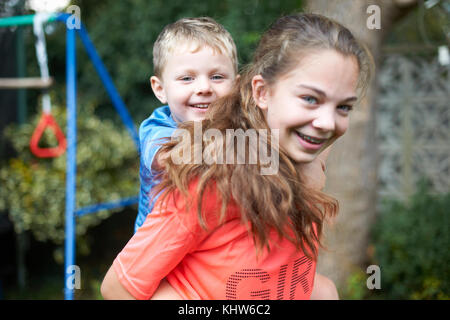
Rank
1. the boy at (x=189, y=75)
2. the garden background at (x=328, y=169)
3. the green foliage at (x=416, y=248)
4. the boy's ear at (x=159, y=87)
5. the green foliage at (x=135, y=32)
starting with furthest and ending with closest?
1. the green foliage at (x=135, y=32)
2. the garden background at (x=328, y=169)
3. the green foliage at (x=416, y=248)
4. the boy's ear at (x=159, y=87)
5. the boy at (x=189, y=75)

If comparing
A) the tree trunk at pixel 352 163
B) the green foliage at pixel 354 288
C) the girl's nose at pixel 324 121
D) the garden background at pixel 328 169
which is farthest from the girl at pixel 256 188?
the green foliage at pixel 354 288

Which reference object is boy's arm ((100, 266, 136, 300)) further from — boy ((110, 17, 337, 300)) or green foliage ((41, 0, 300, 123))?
green foliage ((41, 0, 300, 123))

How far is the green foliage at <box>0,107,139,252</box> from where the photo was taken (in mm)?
3857

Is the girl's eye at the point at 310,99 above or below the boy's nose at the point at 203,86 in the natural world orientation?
below

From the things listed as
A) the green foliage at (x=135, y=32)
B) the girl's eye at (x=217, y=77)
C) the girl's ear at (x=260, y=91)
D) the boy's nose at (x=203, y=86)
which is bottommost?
the girl's ear at (x=260, y=91)

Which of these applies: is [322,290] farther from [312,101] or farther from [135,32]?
[135,32]

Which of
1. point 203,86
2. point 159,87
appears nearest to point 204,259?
point 203,86

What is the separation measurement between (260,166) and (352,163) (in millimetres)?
2563

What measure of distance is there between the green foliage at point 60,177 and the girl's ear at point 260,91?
10.2 ft

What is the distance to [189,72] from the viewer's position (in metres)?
1.33

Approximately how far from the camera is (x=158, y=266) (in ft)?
3.51

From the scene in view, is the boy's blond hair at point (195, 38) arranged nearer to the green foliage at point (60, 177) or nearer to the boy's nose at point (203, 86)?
the boy's nose at point (203, 86)

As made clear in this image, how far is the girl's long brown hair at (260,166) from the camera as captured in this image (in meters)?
1.07
